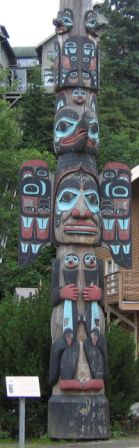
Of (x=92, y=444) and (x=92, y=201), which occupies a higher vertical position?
(x=92, y=201)

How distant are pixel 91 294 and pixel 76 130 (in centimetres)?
273

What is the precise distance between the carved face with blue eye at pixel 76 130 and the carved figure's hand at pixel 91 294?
230cm

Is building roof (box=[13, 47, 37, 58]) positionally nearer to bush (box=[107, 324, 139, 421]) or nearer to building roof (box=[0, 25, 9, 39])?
building roof (box=[0, 25, 9, 39])

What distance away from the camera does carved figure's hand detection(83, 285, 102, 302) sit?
10914 millimetres

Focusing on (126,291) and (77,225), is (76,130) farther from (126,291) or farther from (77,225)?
(126,291)

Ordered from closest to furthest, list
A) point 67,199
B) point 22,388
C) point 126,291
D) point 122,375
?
point 22,388
point 67,199
point 122,375
point 126,291

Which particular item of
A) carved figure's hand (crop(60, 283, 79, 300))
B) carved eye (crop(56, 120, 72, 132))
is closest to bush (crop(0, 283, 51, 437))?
carved figure's hand (crop(60, 283, 79, 300))

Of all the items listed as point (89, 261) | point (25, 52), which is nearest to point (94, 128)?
point (89, 261)


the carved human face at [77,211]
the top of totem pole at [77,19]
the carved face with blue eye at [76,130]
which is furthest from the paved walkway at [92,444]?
the top of totem pole at [77,19]

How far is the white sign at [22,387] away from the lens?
337 inches

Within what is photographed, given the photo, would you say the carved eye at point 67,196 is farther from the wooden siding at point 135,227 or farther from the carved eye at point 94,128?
the wooden siding at point 135,227

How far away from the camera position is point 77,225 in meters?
11.1

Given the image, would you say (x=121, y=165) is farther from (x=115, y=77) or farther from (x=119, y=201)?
(x=115, y=77)

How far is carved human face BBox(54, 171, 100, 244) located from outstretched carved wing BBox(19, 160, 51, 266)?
0.22 m
